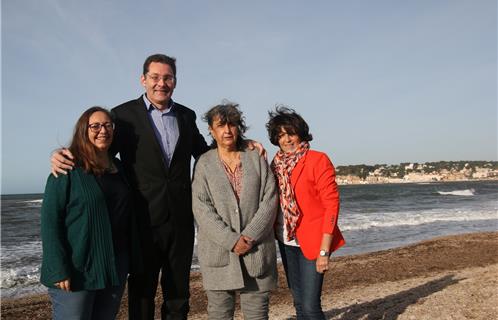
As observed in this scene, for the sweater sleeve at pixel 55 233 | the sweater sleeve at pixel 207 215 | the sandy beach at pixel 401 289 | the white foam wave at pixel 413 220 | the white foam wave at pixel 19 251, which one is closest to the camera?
the sweater sleeve at pixel 55 233

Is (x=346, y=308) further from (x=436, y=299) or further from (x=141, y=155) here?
(x=141, y=155)

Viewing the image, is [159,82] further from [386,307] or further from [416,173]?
[416,173]

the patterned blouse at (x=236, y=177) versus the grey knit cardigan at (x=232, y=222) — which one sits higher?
the patterned blouse at (x=236, y=177)

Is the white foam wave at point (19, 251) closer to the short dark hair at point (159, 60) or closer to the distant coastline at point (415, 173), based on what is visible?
the short dark hair at point (159, 60)

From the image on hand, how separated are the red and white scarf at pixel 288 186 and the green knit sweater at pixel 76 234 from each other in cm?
130

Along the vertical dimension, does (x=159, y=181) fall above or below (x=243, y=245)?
above

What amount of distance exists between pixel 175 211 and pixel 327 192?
1.20 metres

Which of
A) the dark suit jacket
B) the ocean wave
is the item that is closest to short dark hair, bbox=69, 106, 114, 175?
the dark suit jacket

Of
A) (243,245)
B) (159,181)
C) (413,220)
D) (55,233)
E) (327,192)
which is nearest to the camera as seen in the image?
(55,233)

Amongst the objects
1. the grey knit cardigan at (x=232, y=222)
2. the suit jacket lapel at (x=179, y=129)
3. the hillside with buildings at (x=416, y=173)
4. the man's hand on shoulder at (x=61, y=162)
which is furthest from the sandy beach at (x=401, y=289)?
the hillside with buildings at (x=416, y=173)

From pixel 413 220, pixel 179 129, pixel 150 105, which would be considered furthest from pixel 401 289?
pixel 413 220

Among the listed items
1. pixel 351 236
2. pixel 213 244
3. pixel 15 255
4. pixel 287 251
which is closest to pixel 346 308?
pixel 287 251

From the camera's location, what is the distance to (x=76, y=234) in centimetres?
259

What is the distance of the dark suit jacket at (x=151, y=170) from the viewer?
314 centimetres
